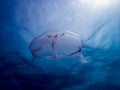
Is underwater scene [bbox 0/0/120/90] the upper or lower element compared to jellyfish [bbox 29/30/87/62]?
upper

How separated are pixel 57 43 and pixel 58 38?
0.91 ft

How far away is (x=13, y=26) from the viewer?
11.5 m

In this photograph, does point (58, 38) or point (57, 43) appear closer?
point (58, 38)

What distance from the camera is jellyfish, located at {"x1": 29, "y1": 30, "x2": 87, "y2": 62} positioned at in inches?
352

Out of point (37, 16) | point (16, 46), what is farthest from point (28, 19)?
point (16, 46)

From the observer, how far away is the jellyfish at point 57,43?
8945 millimetres

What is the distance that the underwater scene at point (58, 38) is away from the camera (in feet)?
32.0

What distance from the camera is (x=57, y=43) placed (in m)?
9.13

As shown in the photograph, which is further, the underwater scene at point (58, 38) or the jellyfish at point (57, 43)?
the underwater scene at point (58, 38)

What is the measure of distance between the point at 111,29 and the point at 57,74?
8.08 meters

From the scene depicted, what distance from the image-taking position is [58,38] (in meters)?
9.00

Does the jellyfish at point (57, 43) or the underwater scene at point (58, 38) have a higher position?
the underwater scene at point (58, 38)

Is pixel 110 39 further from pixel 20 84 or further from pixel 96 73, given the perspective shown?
pixel 20 84

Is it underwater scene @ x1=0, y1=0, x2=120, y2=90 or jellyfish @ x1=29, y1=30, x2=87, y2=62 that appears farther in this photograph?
underwater scene @ x1=0, y1=0, x2=120, y2=90
